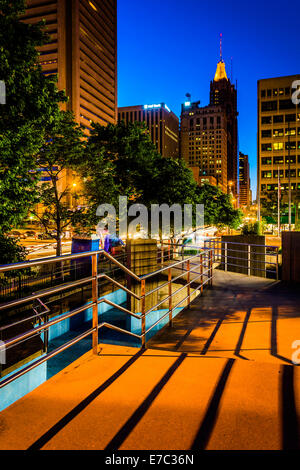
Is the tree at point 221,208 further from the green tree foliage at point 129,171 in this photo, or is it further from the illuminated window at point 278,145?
the illuminated window at point 278,145

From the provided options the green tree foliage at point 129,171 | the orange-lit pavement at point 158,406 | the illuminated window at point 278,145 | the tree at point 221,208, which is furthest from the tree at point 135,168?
the illuminated window at point 278,145

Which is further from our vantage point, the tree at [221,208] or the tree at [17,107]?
the tree at [221,208]

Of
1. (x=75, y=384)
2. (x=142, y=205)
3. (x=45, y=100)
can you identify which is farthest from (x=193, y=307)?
(x=142, y=205)

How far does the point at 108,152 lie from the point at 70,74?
115 metres

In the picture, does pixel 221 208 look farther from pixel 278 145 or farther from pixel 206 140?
pixel 206 140

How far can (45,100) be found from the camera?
8.27 meters

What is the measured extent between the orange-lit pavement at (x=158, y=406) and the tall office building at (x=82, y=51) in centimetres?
10669

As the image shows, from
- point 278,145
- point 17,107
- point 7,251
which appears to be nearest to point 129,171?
point 17,107

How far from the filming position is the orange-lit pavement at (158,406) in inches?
→ 77.0

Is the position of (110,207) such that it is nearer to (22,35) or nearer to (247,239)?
(247,239)

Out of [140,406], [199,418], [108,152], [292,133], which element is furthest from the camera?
[292,133]

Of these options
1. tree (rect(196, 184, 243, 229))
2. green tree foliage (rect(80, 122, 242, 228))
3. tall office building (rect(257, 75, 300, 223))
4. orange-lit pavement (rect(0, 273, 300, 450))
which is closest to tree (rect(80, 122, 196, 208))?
green tree foliage (rect(80, 122, 242, 228))

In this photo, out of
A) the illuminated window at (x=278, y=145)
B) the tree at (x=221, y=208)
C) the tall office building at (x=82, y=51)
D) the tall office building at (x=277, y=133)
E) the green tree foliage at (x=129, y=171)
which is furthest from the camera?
the tall office building at (x=82, y=51)
